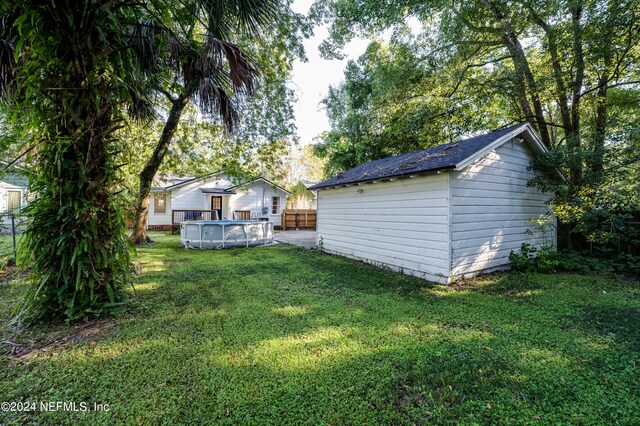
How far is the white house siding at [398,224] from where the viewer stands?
5477 millimetres

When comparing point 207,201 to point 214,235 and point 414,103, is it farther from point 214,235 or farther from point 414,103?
point 414,103

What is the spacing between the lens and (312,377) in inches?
90.2

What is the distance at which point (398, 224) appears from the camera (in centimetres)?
644

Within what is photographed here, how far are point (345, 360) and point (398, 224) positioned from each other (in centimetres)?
441

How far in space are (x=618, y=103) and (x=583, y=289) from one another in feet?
21.5

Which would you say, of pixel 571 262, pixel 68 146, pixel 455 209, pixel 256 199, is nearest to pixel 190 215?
pixel 256 199

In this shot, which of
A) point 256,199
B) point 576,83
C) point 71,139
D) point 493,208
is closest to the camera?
point 71,139

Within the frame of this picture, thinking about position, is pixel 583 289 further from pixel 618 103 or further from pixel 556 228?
pixel 618 103

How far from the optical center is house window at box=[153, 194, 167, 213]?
17.0m

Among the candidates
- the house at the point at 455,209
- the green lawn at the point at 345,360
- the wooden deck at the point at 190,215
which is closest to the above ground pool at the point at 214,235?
the house at the point at 455,209

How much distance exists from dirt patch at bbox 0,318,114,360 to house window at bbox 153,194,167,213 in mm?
15902

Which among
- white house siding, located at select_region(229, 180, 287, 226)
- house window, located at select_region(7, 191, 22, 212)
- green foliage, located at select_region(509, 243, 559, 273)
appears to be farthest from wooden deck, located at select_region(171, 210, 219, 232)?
green foliage, located at select_region(509, 243, 559, 273)

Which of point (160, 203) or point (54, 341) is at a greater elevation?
point (160, 203)

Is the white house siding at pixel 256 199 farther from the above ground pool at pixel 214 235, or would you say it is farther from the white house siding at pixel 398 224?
the white house siding at pixel 398 224
